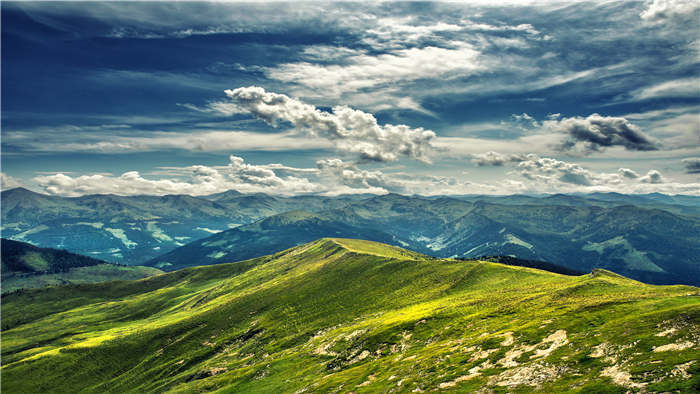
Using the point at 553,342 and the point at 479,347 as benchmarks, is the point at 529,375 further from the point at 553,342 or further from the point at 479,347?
the point at 479,347

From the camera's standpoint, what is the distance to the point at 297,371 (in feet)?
370

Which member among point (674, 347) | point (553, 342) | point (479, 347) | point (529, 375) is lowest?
point (479, 347)

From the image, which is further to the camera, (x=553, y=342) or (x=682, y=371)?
(x=553, y=342)

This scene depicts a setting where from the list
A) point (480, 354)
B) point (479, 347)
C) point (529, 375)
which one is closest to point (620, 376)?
point (529, 375)

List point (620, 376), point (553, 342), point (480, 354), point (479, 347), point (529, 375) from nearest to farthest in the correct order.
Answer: point (620, 376), point (529, 375), point (553, 342), point (480, 354), point (479, 347)

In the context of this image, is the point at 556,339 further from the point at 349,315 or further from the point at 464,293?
the point at 349,315

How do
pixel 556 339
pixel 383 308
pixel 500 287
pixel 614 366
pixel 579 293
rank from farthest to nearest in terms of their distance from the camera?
pixel 383 308
pixel 500 287
pixel 579 293
pixel 556 339
pixel 614 366

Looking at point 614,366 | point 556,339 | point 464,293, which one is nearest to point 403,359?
point 556,339

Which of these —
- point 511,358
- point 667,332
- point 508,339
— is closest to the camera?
point 667,332

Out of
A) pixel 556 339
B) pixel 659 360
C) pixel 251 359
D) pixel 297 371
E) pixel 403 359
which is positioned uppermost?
pixel 659 360

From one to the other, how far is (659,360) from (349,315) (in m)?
144

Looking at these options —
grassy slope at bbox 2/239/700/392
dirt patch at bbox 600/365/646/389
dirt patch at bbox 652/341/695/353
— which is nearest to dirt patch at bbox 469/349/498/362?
grassy slope at bbox 2/239/700/392

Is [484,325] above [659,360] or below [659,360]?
below

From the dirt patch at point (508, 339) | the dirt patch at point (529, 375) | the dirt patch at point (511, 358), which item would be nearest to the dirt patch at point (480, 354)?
the dirt patch at point (508, 339)
